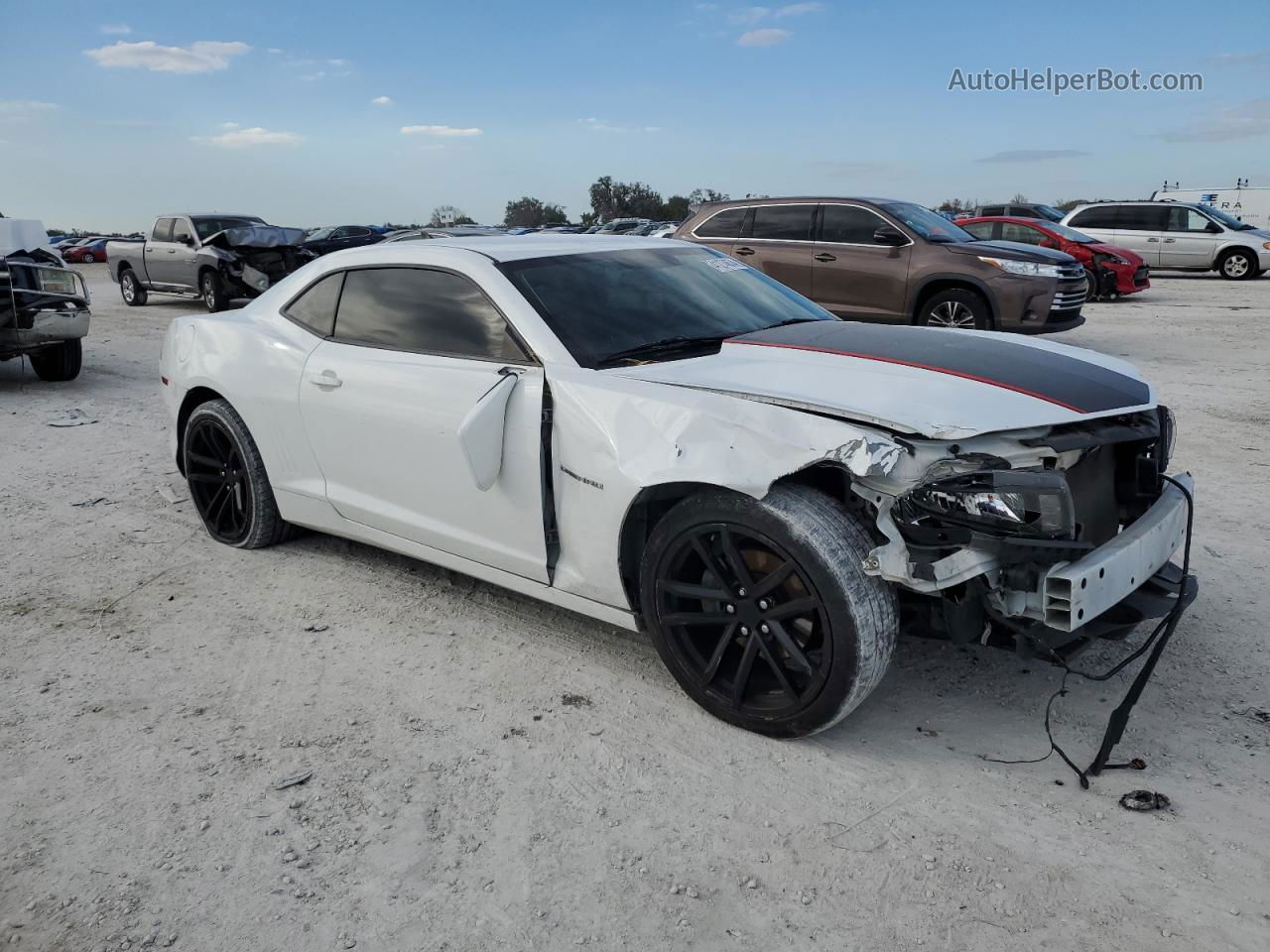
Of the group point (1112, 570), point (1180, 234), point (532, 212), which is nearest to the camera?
point (1112, 570)

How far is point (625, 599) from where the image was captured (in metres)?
3.35

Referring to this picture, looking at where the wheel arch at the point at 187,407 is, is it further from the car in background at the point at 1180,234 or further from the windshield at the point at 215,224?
the car in background at the point at 1180,234

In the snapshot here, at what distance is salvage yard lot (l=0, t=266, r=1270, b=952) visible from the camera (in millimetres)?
2408

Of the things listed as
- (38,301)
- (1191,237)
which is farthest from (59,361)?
(1191,237)

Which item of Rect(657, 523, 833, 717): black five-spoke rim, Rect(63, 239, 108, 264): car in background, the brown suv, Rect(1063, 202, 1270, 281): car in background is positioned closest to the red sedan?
Rect(1063, 202, 1270, 281): car in background

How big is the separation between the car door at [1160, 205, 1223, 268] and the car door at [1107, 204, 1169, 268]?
0.36 feet

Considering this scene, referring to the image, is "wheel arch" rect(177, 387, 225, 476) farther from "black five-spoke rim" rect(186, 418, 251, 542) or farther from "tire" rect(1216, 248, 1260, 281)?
"tire" rect(1216, 248, 1260, 281)

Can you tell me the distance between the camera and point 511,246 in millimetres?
4109

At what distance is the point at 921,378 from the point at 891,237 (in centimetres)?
787

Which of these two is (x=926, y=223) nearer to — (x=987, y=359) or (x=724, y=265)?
(x=724, y=265)

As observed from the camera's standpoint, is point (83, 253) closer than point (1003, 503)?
No

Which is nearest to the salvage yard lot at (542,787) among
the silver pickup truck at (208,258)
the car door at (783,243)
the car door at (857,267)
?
the car door at (857,267)

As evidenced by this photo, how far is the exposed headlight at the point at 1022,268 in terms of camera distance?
33.3 feet

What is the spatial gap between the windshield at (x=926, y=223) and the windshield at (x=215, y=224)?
11343mm
